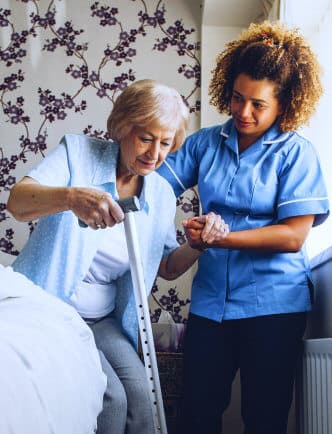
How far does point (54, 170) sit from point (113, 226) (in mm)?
238

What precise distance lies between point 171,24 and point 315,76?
1317 millimetres

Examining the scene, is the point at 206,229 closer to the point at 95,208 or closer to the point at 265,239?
the point at 265,239

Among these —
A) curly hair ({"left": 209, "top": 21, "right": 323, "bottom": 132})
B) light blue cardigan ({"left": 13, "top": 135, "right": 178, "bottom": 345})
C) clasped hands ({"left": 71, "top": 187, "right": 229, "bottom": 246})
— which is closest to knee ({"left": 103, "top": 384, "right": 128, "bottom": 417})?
light blue cardigan ({"left": 13, "top": 135, "right": 178, "bottom": 345})

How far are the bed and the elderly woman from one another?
23 centimetres

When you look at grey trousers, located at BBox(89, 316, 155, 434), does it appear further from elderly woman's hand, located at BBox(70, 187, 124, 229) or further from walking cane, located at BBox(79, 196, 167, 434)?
elderly woman's hand, located at BBox(70, 187, 124, 229)

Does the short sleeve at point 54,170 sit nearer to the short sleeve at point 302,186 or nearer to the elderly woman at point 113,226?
the elderly woman at point 113,226

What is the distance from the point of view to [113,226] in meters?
1.54

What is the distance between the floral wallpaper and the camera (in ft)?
9.32

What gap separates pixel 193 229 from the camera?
5.22 feet

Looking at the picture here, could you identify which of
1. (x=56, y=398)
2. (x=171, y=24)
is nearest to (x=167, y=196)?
(x=56, y=398)

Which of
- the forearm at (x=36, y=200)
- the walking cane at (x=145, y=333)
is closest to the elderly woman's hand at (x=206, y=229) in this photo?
the walking cane at (x=145, y=333)

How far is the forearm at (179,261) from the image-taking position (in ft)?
6.03

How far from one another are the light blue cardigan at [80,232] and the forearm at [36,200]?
0.05 meters

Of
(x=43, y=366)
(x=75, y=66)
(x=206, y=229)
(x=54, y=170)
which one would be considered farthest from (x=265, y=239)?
(x=75, y=66)
